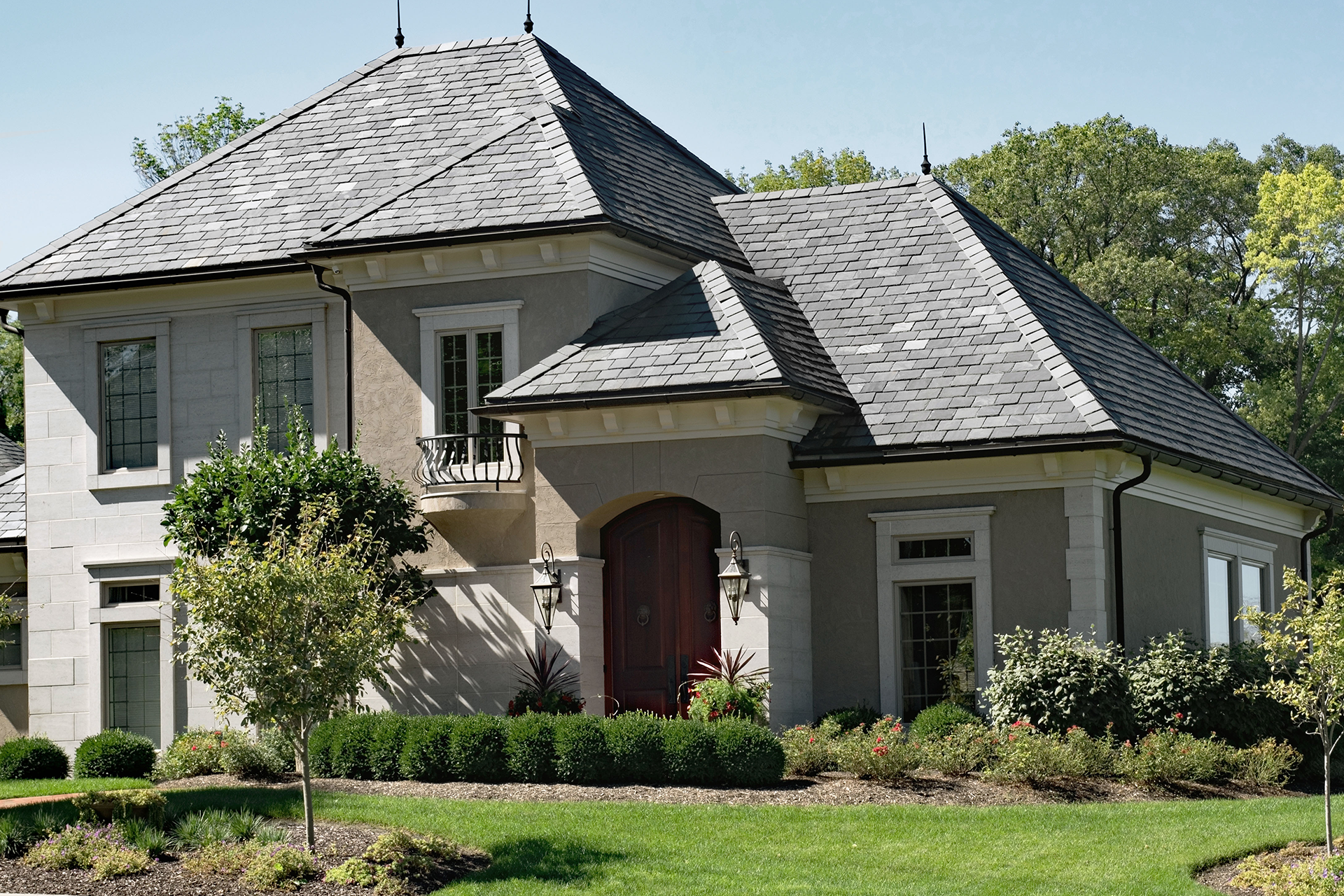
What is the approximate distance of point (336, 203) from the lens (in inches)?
849

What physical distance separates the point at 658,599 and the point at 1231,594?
8114 mm

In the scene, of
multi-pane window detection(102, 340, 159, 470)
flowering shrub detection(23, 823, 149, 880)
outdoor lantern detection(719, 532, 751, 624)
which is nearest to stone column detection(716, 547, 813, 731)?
outdoor lantern detection(719, 532, 751, 624)

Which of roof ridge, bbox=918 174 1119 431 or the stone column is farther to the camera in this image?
roof ridge, bbox=918 174 1119 431

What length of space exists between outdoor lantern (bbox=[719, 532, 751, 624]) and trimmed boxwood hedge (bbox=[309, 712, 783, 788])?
1.79 m

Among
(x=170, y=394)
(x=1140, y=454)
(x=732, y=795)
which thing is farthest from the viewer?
(x=170, y=394)

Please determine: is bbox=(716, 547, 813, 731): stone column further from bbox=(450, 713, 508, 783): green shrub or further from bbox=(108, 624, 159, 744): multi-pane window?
bbox=(108, 624, 159, 744): multi-pane window

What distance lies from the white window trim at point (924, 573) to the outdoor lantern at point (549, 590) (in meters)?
3.56

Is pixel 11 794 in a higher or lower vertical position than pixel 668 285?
lower

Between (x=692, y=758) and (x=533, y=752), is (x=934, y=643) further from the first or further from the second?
(x=533, y=752)

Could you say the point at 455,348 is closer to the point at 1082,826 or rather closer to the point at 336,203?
the point at 336,203

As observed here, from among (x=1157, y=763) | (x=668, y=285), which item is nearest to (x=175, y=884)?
(x=1157, y=763)

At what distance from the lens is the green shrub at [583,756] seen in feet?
50.1

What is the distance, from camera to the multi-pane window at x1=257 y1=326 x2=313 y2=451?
20.9m

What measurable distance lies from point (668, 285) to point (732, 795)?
23.0 ft
